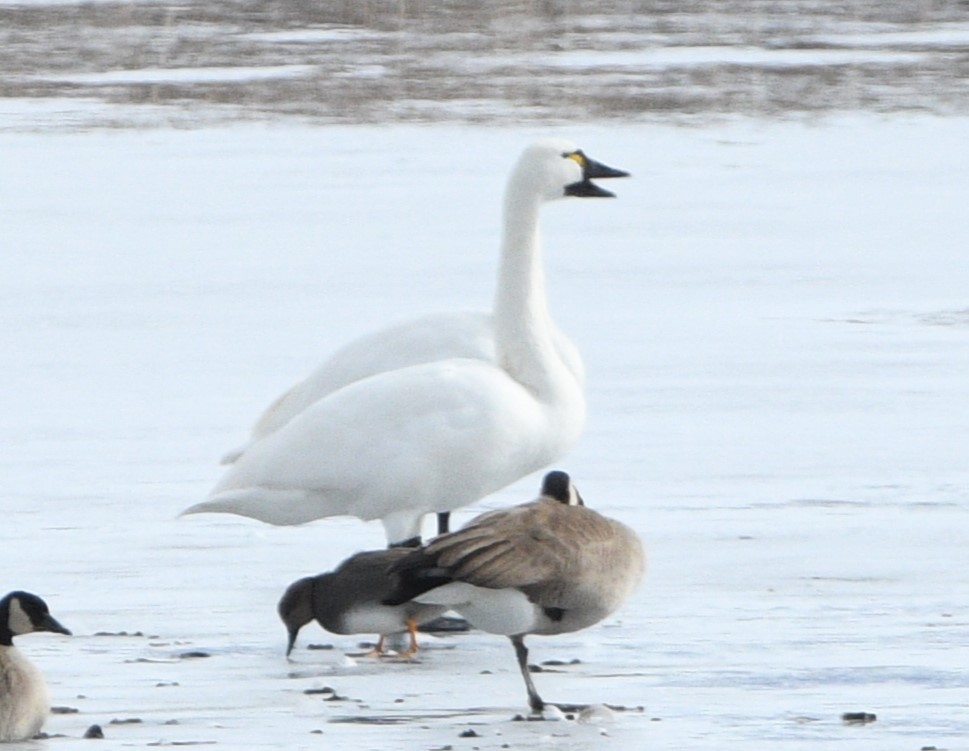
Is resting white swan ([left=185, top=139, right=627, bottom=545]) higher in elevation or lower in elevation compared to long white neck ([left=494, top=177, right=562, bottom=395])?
lower

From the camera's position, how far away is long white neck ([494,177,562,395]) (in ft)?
24.1

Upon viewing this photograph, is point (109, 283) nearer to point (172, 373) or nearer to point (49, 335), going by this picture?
point (49, 335)

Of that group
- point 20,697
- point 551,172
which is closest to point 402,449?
point 551,172

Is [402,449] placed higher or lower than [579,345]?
higher

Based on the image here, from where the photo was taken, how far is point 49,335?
11367 millimetres

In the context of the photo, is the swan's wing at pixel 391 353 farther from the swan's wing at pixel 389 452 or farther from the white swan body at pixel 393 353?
the swan's wing at pixel 389 452

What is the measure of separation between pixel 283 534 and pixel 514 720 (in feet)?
8.01

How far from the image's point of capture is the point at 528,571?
18.2 ft

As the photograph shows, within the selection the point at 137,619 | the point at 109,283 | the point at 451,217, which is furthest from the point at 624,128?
the point at 137,619

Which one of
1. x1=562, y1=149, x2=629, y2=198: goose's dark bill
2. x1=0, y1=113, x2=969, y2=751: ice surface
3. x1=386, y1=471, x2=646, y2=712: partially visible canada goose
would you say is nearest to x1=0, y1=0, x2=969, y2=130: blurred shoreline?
x1=0, y1=113, x2=969, y2=751: ice surface

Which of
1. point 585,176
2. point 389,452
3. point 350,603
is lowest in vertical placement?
point 350,603

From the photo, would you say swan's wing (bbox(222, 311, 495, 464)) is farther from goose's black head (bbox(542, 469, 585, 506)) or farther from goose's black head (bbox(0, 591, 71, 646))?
goose's black head (bbox(0, 591, 71, 646))

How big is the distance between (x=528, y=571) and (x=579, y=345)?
5374 millimetres

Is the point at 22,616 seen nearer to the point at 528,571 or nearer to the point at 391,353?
the point at 528,571
